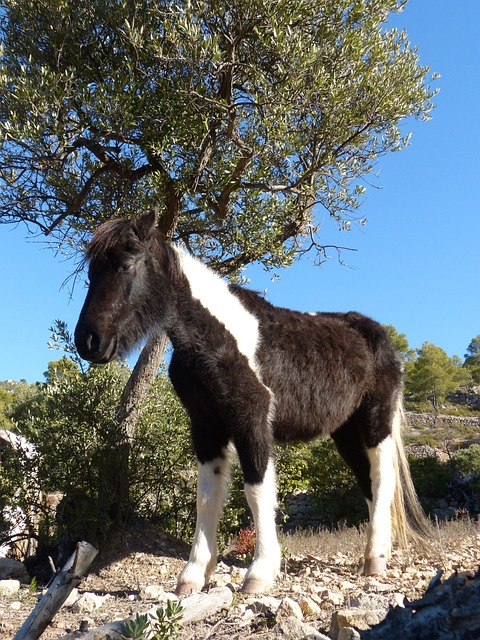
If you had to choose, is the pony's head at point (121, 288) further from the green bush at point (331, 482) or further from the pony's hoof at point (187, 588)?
the green bush at point (331, 482)

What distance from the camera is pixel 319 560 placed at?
6.50m

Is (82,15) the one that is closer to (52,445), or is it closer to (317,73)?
(317,73)

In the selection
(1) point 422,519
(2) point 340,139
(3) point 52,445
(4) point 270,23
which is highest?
(4) point 270,23

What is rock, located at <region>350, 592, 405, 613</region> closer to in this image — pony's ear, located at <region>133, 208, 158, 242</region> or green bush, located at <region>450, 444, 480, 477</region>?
pony's ear, located at <region>133, 208, 158, 242</region>

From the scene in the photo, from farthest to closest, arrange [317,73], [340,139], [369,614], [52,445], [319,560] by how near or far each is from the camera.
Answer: [340,139] < [317,73] < [52,445] < [319,560] < [369,614]

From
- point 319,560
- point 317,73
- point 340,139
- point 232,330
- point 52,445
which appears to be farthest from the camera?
point 340,139

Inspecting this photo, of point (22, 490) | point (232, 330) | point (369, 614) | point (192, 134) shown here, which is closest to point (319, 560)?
point (232, 330)

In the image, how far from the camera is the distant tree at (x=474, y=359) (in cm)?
6938

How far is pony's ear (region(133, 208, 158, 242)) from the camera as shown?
192 inches

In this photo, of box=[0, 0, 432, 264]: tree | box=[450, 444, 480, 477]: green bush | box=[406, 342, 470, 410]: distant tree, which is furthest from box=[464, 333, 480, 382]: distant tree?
box=[0, 0, 432, 264]: tree

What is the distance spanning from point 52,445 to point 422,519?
15.7 feet

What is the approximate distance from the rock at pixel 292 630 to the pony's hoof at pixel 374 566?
261 cm

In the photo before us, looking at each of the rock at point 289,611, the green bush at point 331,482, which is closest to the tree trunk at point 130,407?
the rock at point 289,611

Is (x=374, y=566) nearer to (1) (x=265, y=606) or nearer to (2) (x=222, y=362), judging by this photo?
(1) (x=265, y=606)
